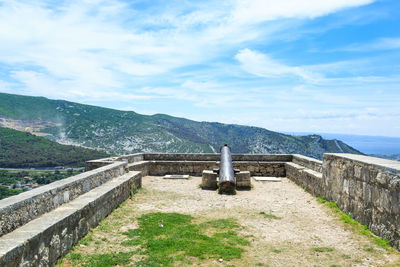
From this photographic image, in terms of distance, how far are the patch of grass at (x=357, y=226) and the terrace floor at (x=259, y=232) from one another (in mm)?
60

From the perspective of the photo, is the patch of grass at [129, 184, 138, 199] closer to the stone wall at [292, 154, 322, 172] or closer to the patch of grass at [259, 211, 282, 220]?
the patch of grass at [259, 211, 282, 220]

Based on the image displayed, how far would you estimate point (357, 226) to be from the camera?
5641mm

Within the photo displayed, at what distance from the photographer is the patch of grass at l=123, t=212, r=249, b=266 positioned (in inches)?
170

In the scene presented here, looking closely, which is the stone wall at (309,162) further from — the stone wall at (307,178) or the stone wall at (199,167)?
the stone wall at (199,167)

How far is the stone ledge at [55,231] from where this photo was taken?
3125 mm

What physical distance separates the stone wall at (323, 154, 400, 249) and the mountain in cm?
10672

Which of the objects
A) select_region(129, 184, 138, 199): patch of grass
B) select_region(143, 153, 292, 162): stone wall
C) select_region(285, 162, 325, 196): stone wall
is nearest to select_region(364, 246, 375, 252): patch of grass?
select_region(285, 162, 325, 196): stone wall

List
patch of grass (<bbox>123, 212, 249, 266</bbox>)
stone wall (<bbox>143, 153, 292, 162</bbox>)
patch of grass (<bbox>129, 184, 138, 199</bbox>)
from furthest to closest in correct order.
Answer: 1. stone wall (<bbox>143, 153, 292, 162</bbox>)
2. patch of grass (<bbox>129, 184, 138, 199</bbox>)
3. patch of grass (<bbox>123, 212, 249, 266</bbox>)

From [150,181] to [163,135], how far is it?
127895 mm

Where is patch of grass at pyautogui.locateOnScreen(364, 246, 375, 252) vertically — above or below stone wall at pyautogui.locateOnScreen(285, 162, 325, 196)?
below

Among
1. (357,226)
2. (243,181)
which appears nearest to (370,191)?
(357,226)

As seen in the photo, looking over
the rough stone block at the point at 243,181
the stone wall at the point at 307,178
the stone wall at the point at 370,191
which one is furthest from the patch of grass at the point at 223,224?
the rough stone block at the point at 243,181

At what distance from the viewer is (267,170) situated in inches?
535

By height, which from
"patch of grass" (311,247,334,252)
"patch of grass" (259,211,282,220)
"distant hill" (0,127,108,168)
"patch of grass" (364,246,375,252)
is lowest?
"distant hill" (0,127,108,168)
